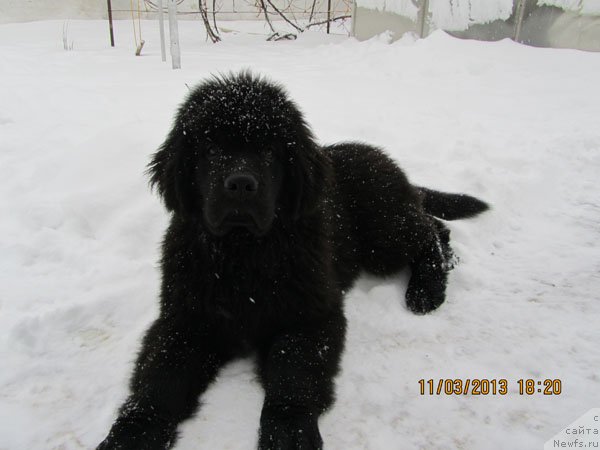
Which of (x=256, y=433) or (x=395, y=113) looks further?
(x=395, y=113)

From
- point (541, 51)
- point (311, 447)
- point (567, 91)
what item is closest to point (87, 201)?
point (311, 447)

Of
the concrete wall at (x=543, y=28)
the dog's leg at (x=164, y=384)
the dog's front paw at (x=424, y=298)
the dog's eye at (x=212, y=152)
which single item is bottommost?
the dog's front paw at (x=424, y=298)

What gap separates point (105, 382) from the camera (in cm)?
192

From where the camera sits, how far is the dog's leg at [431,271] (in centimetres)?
245

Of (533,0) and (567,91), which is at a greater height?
(533,0)

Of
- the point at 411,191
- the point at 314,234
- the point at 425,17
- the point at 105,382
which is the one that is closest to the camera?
the point at 105,382

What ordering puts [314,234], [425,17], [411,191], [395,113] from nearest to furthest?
[314,234], [411,191], [395,113], [425,17]

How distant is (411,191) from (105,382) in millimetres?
2102

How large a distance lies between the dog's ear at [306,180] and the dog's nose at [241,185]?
0.93 ft

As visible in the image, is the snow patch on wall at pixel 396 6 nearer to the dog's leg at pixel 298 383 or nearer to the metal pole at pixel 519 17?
the metal pole at pixel 519 17

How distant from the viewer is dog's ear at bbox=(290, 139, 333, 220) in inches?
79.5

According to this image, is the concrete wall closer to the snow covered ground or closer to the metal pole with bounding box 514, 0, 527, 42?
the metal pole with bounding box 514, 0, 527, 42

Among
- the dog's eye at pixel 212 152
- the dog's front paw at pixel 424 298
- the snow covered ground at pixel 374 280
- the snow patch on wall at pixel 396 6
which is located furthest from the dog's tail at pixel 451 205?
the snow patch on wall at pixel 396 6

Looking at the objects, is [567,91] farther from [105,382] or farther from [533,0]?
[105,382]
